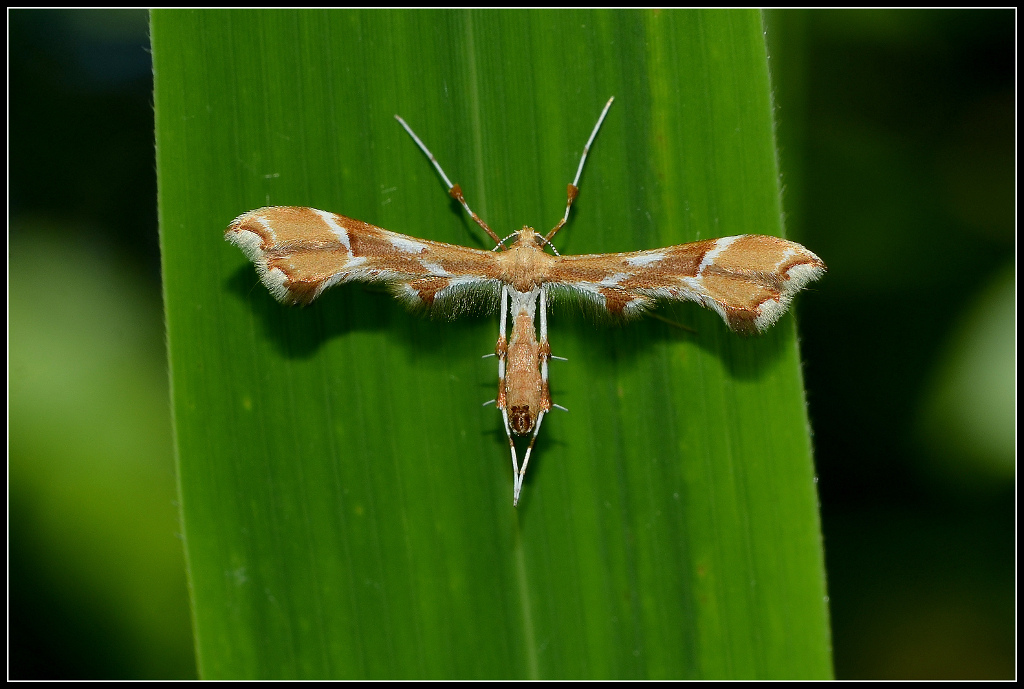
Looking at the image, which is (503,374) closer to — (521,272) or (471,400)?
(471,400)

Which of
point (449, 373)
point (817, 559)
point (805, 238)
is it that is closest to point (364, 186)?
point (449, 373)

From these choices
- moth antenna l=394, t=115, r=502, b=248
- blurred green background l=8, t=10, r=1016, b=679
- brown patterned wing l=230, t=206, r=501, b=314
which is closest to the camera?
brown patterned wing l=230, t=206, r=501, b=314

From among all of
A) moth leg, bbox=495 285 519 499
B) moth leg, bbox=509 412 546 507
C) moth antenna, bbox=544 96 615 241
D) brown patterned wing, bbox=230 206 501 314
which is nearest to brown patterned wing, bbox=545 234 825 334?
moth antenna, bbox=544 96 615 241

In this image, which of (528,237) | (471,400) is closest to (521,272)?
(528,237)

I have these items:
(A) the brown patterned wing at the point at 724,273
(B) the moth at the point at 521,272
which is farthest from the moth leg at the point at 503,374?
(A) the brown patterned wing at the point at 724,273

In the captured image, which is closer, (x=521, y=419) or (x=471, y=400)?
(x=521, y=419)

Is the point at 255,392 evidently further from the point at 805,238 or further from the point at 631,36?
the point at 805,238

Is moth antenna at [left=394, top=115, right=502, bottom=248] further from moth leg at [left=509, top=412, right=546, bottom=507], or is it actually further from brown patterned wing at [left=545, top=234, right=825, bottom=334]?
moth leg at [left=509, top=412, right=546, bottom=507]

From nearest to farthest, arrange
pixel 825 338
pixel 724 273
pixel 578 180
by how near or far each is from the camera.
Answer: pixel 724 273 < pixel 578 180 < pixel 825 338
